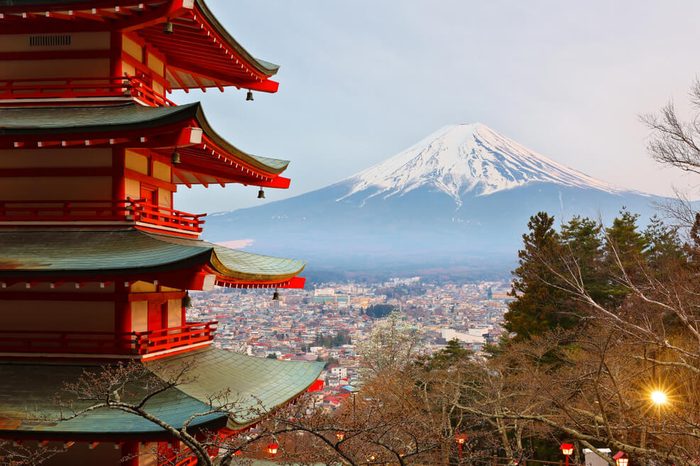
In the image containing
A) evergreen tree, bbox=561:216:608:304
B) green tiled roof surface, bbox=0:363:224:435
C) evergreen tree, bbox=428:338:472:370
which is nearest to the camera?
green tiled roof surface, bbox=0:363:224:435

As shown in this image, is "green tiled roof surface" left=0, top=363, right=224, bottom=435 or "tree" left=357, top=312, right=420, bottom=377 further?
"tree" left=357, top=312, right=420, bottom=377

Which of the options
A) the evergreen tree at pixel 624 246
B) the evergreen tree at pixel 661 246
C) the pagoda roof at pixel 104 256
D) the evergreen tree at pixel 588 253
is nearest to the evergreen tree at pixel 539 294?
the evergreen tree at pixel 588 253

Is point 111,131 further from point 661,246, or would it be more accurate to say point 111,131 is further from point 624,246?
point 661,246

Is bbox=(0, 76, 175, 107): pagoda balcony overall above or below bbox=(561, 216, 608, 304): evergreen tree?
above

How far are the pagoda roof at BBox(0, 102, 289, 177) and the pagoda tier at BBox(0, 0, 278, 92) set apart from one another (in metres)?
0.81

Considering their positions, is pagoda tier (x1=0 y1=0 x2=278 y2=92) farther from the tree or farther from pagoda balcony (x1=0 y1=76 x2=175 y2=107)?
the tree

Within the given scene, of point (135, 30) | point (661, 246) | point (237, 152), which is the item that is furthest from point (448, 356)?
point (135, 30)

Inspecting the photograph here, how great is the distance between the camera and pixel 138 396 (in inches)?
320

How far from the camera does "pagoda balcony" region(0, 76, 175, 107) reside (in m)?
9.71

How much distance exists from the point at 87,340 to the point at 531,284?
23922 millimetres

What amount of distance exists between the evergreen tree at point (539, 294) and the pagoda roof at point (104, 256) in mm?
20906

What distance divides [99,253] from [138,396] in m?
1.92

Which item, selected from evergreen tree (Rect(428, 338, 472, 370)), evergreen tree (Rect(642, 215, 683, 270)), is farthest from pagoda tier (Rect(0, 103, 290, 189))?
evergreen tree (Rect(428, 338, 472, 370))

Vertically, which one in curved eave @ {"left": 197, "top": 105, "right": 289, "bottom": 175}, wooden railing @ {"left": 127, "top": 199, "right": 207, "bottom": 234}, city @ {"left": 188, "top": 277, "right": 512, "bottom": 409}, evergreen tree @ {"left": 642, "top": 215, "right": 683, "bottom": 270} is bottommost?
city @ {"left": 188, "top": 277, "right": 512, "bottom": 409}
